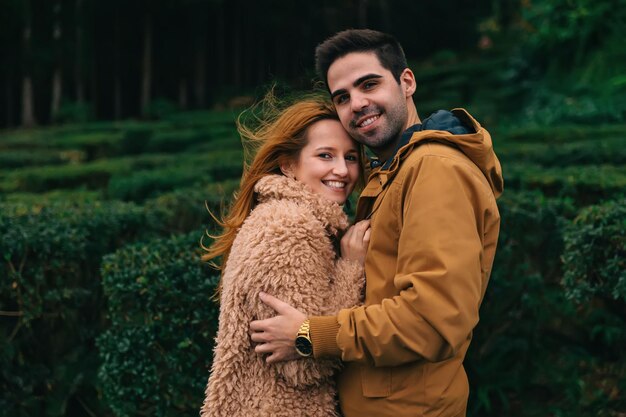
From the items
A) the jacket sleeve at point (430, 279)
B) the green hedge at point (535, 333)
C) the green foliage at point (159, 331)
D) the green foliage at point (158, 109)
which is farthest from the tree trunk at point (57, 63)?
the jacket sleeve at point (430, 279)

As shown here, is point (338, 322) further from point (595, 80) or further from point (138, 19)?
point (138, 19)

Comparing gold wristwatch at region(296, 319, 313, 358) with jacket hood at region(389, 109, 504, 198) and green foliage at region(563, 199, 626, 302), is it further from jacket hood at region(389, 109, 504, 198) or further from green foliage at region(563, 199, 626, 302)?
green foliage at region(563, 199, 626, 302)

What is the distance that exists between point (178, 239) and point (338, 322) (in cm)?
192

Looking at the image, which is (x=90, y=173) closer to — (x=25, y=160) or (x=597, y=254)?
(x=25, y=160)

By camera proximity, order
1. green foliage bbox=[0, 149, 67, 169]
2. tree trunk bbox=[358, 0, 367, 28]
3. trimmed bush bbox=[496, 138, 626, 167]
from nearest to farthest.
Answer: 1. trimmed bush bbox=[496, 138, 626, 167]
2. green foliage bbox=[0, 149, 67, 169]
3. tree trunk bbox=[358, 0, 367, 28]

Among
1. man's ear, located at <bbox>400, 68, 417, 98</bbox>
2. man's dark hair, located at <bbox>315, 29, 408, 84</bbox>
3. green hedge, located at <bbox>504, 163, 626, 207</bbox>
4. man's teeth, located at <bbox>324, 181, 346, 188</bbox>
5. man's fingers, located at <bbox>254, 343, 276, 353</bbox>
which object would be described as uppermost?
man's dark hair, located at <bbox>315, 29, 408, 84</bbox>

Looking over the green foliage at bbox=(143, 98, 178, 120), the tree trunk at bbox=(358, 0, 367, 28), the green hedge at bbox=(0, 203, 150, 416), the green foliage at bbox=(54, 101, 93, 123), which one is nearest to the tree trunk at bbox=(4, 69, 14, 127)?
the green foliage at bbox=(54, 101, 93, 123)

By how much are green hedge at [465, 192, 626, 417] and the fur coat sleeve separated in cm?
203

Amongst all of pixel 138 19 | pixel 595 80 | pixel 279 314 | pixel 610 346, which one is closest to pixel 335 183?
pixel 279 314

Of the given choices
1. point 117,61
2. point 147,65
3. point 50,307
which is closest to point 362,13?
point 147,65

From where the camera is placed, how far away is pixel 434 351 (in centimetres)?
217

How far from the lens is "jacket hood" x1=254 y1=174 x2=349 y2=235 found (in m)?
2.61

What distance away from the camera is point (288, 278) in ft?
7.80

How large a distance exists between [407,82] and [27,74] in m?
23.9
